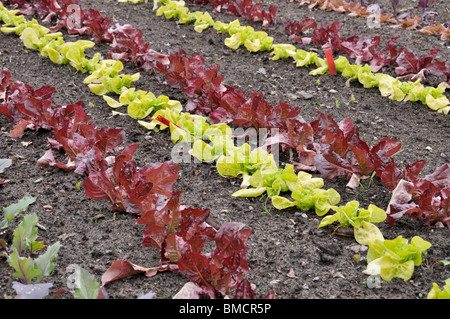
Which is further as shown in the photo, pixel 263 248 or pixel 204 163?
pixel 204 163

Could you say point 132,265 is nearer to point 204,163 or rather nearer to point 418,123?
point 204,163

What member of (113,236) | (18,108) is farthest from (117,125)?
(113,236)

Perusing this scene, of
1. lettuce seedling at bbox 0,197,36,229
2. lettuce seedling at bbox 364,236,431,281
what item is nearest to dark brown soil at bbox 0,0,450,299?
lettuce seedling at bbox 364,236,431,281

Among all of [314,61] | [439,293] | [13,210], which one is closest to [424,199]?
[439,293]

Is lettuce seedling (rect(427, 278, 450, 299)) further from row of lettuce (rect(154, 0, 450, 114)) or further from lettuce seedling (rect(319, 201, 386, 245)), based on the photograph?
row of lettuce (rect(154, 0, 450, 114))

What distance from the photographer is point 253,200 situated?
9.54 ft

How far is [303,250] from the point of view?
2.47 metres

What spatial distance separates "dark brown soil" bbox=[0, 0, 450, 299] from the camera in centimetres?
225

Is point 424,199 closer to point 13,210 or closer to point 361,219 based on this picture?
point 361,219

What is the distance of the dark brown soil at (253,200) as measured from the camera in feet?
7.39

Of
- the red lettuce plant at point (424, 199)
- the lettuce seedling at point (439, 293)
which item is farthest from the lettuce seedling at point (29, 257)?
the red lettuce plant at point (424, 199)

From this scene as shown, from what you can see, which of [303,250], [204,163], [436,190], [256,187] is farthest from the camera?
[204,163]

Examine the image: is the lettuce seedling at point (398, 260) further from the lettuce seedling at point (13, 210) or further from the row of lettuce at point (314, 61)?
the row of lettuce at point (314, 61)
